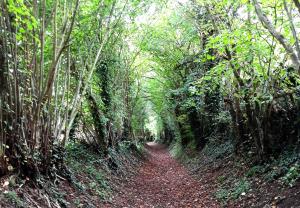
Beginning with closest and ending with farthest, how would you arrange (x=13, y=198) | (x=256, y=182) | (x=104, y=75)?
(x=13, y=198) < (x=256, y=182) < (x=104, y=75)

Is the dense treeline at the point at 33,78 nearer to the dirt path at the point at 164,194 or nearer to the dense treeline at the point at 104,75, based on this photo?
the dense treeline at the point at 104,75

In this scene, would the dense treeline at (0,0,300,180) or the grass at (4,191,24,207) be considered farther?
the dense treeline at (0,0,300,180)

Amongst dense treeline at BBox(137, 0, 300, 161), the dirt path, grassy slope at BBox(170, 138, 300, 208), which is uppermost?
dense treeline at BBox(137, 0, 300, 161)

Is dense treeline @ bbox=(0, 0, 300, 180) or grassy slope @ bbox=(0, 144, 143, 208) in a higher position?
dense treeline @ bbox=(0, 0, 300, 180)

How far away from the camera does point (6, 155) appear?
16.6ft

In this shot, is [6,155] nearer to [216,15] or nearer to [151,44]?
[216,15]

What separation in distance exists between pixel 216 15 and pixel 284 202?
6348 mm

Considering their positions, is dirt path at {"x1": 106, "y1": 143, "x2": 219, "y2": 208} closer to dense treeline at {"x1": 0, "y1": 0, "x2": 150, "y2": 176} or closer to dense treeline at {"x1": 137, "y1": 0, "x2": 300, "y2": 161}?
dense treeline at {"x1": 137, "y1": 0, "x2": 300, "y2": 161}

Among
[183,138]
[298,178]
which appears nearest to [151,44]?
[183,138]

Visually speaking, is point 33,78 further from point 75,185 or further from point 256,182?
point 256,182

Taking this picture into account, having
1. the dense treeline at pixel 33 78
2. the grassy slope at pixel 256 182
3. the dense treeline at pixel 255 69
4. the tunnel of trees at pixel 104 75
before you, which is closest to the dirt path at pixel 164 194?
the grassy slope at pixel 256 182

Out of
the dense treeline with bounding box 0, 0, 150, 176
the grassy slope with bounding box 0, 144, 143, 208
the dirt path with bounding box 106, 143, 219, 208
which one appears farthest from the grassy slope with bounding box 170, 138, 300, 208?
the dense treeline with bounding box 0, 0, 150, 176

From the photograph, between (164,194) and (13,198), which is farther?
(164,194)

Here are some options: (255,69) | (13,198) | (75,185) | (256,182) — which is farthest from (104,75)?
(13,198)
